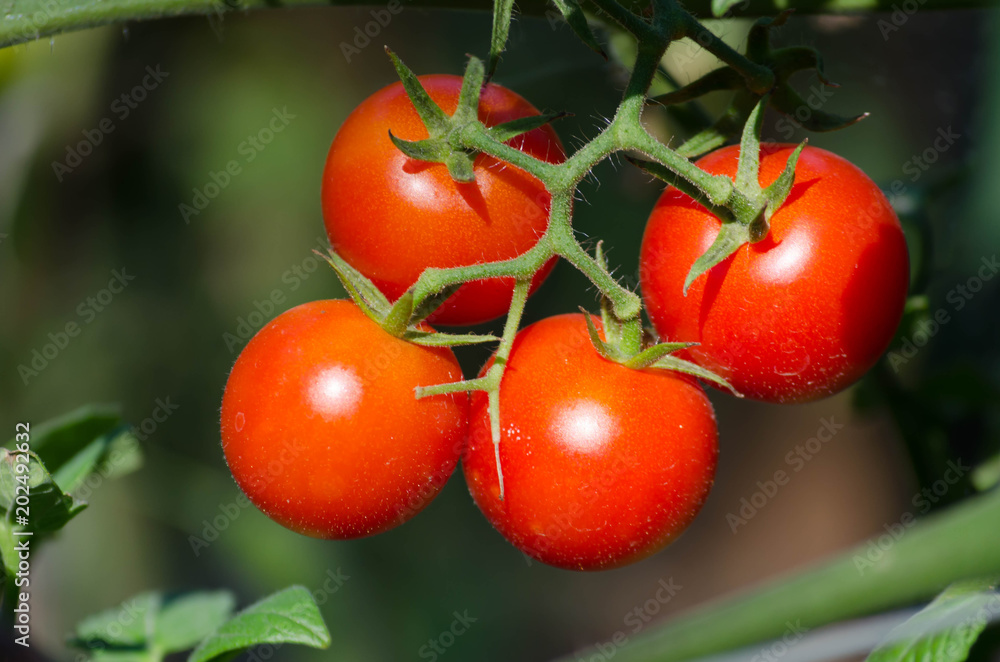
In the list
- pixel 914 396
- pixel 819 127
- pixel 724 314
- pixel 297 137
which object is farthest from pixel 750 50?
pixel 297 137

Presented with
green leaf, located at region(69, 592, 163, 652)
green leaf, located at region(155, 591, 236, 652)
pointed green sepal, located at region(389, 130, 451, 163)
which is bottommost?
green leaf, located at region(155, 591, 236, 652)

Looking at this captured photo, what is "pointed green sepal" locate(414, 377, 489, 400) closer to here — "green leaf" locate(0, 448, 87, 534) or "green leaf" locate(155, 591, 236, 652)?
"green leaf" locate(0, 448, 87, 534)

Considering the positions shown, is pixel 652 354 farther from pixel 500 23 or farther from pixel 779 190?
pixel 500 23

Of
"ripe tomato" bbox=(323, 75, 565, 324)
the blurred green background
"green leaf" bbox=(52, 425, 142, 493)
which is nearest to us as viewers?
"ripe tomato" bbox=(323, 75, 565, 324)

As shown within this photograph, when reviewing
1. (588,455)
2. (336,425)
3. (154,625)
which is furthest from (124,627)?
(588,455)

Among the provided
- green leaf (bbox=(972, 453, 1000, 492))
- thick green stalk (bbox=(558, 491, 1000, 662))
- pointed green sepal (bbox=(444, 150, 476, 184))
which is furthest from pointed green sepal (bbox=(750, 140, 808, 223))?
green leaf (bbox=(972, 453, 1000, 492))

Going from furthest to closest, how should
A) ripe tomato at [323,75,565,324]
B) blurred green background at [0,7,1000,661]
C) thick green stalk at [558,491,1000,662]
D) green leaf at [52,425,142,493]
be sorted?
blurred green background at [0,7,1000,661] < green leaf at [52,425,142,493] < ripe tomato at [323,75,565,324] < thick green stalk at [558,491,1000,662]

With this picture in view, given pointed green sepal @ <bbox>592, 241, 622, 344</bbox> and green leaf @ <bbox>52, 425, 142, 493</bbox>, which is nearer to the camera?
pointed green sepal @ <bbox>592, 241, 622, 344</bbox>

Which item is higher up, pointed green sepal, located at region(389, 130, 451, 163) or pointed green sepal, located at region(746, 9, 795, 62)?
pointed green sepal, located at region(389, 130, 451, 163)
